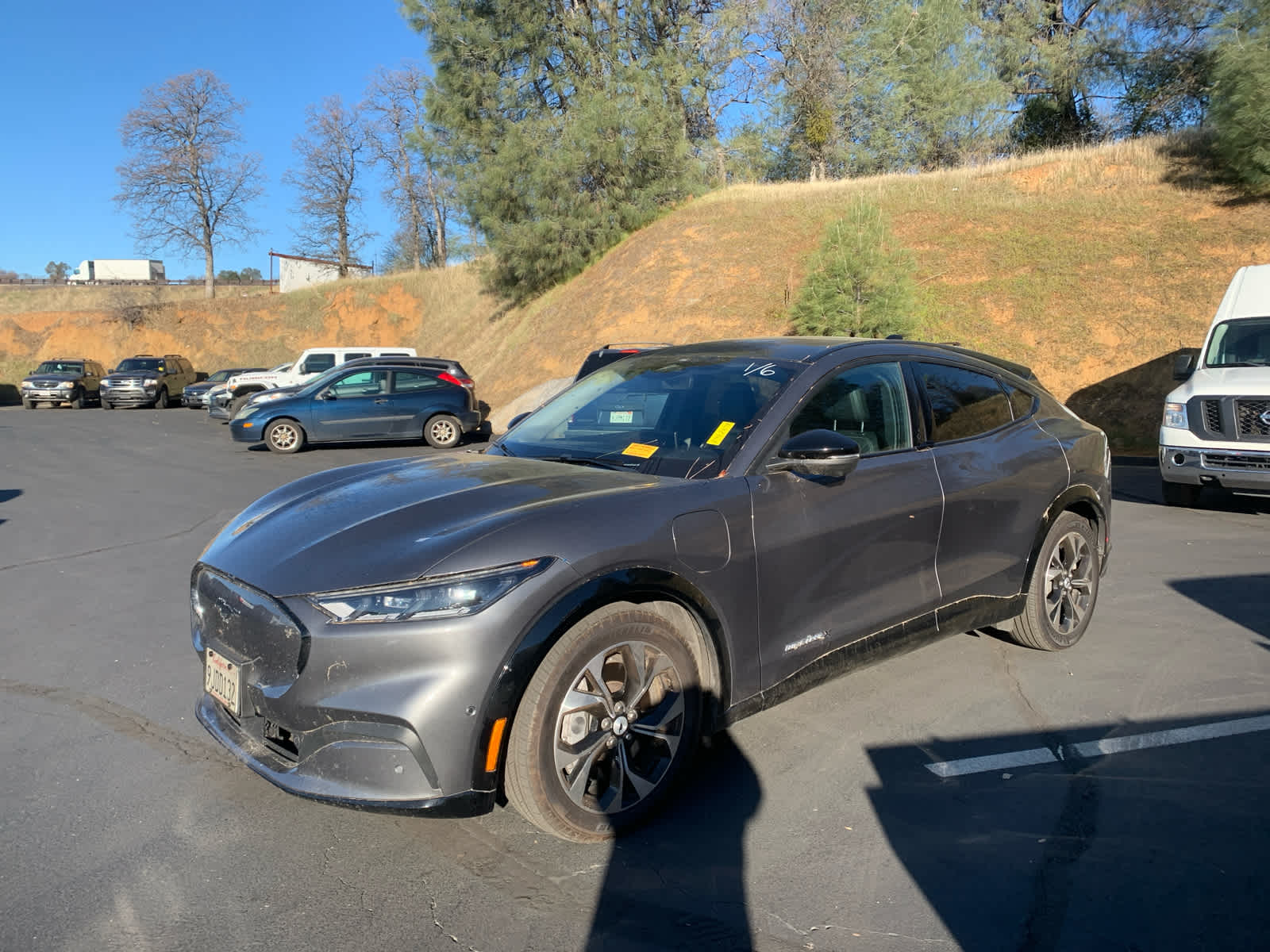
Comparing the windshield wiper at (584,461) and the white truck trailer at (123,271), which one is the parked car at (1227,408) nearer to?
the windshield wiper at (584,461)

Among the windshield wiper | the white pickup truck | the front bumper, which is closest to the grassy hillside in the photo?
the white pickup truck

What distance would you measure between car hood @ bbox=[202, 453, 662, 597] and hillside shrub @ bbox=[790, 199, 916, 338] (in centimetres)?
1430

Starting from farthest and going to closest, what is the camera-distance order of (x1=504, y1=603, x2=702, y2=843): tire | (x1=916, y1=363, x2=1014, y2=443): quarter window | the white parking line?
(x1=916, y1=363, x2=1014, y2=443): quarter window, the white parking line, (x1=504, y1=603, x2=702, y2=843): tire

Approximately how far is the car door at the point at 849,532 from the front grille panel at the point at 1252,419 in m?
6.72

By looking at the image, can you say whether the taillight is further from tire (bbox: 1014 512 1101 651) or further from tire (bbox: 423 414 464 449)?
tire (bbox: 1014 512 1101 651)

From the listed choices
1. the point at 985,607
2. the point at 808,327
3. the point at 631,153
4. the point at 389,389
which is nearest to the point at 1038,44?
the point at 631,153

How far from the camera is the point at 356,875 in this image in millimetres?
2951

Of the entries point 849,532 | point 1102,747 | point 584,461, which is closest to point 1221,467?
point 1102,747

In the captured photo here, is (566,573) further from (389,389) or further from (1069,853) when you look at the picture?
(389,389)

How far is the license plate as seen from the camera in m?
3.10

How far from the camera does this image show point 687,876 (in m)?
2.96

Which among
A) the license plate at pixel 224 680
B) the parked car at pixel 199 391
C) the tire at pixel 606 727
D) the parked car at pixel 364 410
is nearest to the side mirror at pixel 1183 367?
the tire at pixel 606 727

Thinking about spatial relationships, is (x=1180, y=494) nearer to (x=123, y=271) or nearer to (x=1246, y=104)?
(x=1246, y=104)

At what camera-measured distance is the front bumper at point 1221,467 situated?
9047mm
